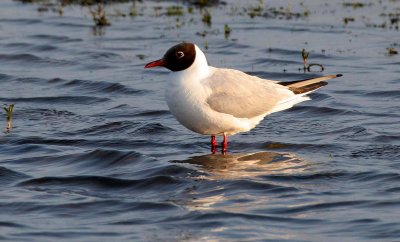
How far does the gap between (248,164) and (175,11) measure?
10377 mm

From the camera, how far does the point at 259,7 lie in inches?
843

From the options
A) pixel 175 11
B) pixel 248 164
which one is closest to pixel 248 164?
pixel 248 164

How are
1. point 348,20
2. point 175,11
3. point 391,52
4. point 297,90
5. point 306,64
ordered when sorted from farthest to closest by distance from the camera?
1. point 175,11
2. point 348,20
3. point 391,52
4. point 306,64
5. point 297,90

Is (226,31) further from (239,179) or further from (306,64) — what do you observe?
(239,179)

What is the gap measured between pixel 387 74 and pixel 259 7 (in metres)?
6.09

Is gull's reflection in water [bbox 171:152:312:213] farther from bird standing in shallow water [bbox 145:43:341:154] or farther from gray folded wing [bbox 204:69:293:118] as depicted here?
gray folded wing [bbox 204:69:293:118]

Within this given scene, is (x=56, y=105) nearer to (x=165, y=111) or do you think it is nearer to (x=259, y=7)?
(x=165, y=111)

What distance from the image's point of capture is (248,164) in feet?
37.1

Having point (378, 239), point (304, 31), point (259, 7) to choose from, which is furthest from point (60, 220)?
point (259, 7)

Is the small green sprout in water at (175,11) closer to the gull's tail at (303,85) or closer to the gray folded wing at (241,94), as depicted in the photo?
the gull's tail at (303,85)

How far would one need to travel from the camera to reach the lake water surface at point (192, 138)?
9016 mm

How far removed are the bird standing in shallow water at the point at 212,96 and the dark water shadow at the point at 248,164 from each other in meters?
0.31

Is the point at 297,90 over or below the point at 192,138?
over

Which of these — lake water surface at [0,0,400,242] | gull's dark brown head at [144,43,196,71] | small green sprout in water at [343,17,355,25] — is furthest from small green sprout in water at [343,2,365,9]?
Answer: gull's dark brown head at [144,43,196,71]
